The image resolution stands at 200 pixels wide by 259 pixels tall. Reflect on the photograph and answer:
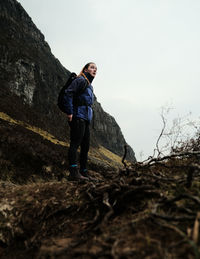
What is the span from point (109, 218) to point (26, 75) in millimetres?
28500

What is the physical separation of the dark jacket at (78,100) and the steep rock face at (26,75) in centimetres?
1406

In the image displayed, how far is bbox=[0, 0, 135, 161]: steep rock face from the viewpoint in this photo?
20.8 metres

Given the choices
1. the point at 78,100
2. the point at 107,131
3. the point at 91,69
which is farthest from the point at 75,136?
the point at 107,131

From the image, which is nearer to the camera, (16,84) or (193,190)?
(193,190)

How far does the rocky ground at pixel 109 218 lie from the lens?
104 cm

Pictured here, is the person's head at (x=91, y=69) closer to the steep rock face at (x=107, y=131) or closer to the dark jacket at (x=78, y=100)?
the dark jacket at (x=78, y=100)

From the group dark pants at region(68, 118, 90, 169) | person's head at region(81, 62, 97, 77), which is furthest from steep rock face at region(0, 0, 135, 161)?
dark pants at region(68, 118, 90, 169)

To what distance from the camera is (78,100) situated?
395cm

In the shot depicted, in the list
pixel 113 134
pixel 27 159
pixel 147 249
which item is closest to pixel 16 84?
pixel 27 159

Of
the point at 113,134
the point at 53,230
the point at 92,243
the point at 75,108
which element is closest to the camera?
the point at 92,243

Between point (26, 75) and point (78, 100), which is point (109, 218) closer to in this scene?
point (78, 100)

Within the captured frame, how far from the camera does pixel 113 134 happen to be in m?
60.7

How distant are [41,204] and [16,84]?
2480 cm

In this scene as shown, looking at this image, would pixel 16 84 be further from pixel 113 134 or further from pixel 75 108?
pixel 113 134
